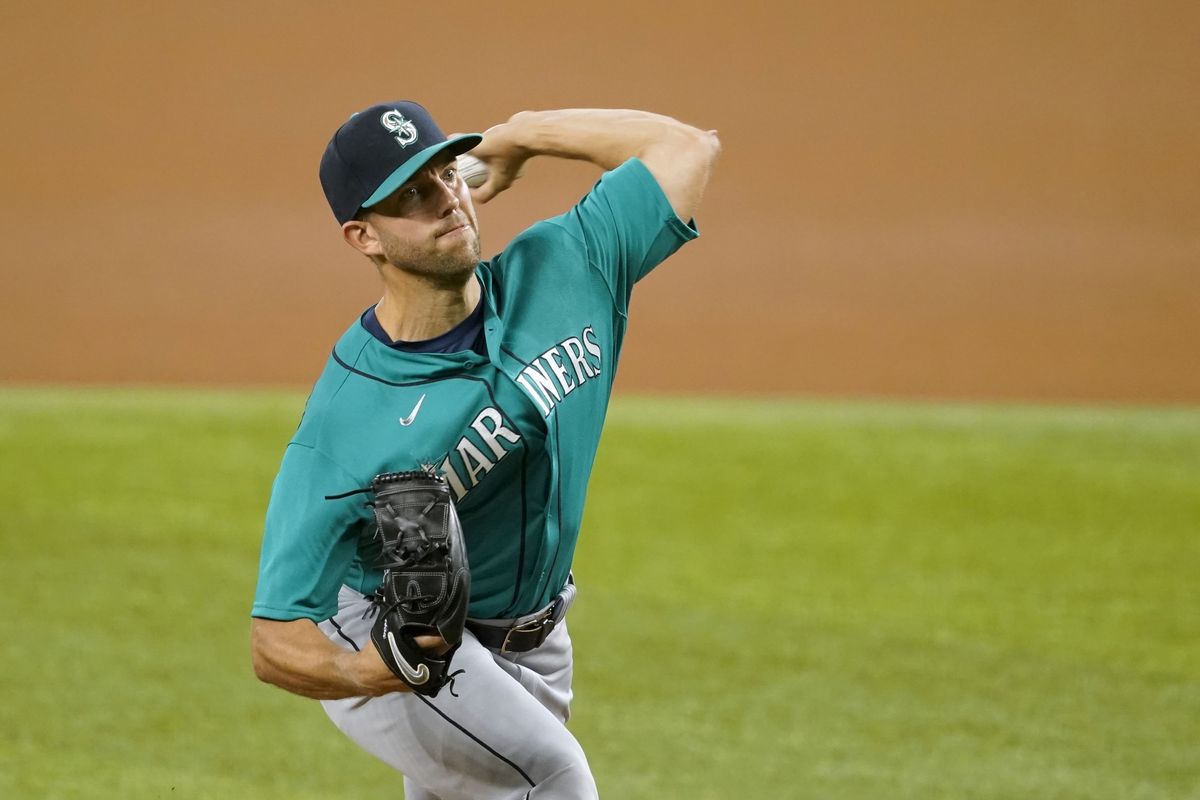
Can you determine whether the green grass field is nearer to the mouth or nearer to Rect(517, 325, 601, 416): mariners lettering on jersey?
Rect(517, 325, 601, 416): mariners lettering on jersey

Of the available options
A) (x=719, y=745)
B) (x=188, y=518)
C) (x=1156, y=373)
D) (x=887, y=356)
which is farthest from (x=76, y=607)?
(x=1156, y=373)

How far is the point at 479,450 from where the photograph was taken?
3.22m

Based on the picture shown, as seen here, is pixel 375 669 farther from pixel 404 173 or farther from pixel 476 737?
pixel 404 173

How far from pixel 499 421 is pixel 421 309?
311 mm

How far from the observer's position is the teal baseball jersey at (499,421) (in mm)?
3043

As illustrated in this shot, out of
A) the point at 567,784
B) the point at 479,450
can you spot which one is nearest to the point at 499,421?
the point at 479,450

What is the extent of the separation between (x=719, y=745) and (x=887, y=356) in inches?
334

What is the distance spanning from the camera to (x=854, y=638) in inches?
270

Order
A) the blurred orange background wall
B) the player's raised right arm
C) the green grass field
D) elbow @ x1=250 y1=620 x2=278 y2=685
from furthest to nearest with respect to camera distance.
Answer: the blurred orange background wall → the green grass field → elbow @ x1=250 y1=620 x2=278 y2=685 → the player's raised right arm

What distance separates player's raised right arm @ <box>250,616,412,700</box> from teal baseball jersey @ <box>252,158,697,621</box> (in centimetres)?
4

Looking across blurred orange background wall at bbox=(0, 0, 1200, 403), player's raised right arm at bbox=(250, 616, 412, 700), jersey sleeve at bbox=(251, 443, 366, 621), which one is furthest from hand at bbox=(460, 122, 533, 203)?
blurred orange background wall at bbox=(0, 0, 1200, 403)

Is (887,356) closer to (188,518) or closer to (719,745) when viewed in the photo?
(188,518)

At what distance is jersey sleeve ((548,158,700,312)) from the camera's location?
3580mm

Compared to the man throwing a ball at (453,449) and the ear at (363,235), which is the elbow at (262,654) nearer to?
the man throwing a ball at (453,449)
